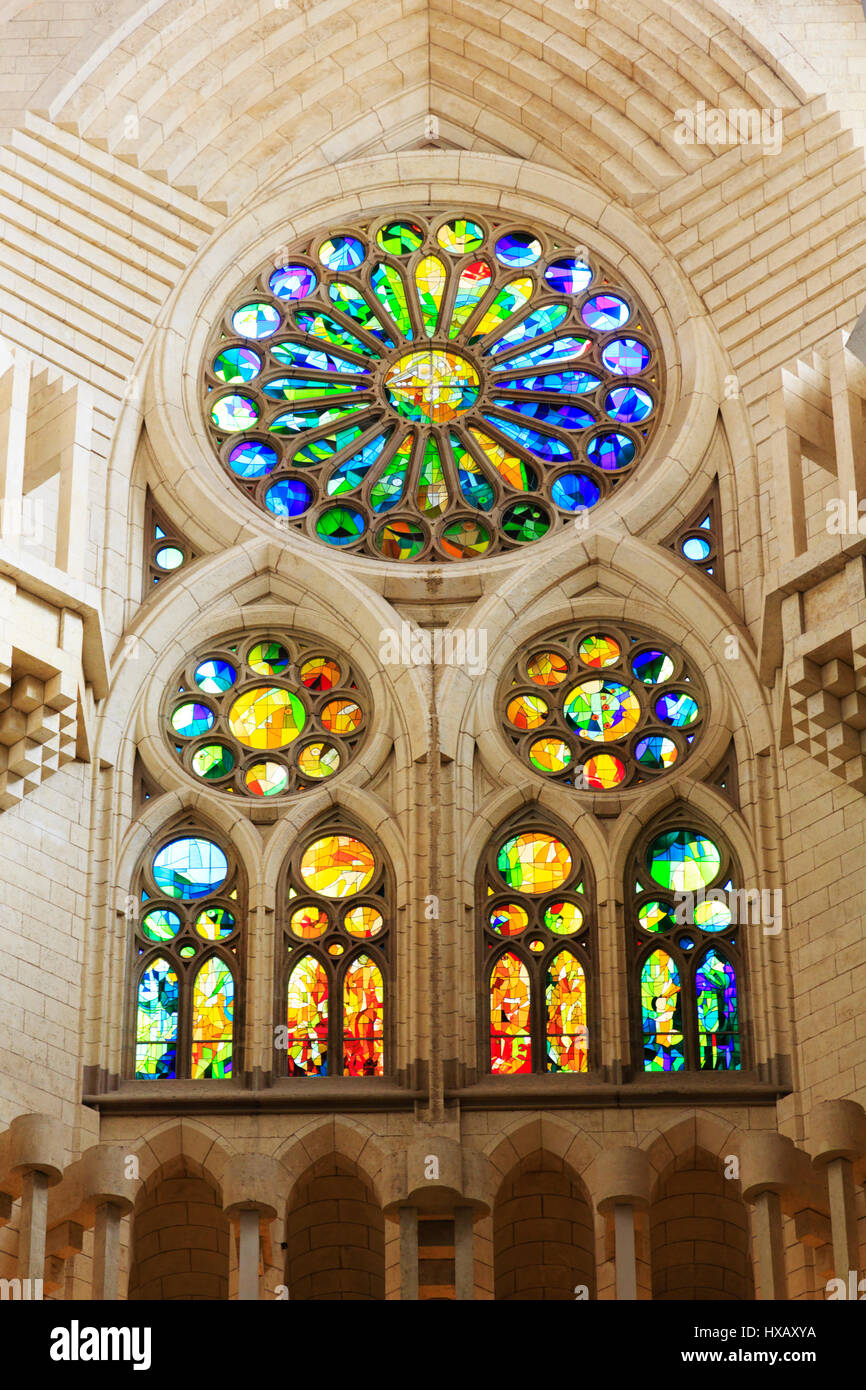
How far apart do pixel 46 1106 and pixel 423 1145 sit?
2.49 meters

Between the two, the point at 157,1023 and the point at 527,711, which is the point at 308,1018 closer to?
the point at 157,1023

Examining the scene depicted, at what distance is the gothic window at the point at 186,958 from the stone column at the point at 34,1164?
8.15 feet

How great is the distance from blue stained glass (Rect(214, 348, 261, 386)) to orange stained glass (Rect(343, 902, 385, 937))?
4316 mm

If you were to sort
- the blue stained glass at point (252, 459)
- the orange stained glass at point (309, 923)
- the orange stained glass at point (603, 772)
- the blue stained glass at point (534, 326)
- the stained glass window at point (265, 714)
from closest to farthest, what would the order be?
the orange stained glass at point (309, 923)
the orange stained glass at point (603, 772)
the stained glass window at point (265, 714)
the blue stained glass at point (252, 459)
the blue stained glass at point (534, 326)

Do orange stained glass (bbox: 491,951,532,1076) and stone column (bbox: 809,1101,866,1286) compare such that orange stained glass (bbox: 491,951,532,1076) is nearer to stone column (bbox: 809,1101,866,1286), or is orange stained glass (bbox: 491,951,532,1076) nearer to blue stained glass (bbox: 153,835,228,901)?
blue stained glass (bbox: 153,835,228,901)

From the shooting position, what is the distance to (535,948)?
18297mm

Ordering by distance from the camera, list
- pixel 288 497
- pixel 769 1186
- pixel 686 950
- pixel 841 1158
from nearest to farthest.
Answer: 1. pixel 841 1158
2. pixel 769 1186
3. pixel 686 950
4. pixel 288 497

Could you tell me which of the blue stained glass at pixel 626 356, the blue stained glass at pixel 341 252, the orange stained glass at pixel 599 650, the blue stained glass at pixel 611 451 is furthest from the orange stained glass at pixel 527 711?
the blue stained glass at pixel 341 252

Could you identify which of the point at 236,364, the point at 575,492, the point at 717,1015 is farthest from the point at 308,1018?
the point at 236,364

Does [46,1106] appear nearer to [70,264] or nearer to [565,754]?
[565,754]

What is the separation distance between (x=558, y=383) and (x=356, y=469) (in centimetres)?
162

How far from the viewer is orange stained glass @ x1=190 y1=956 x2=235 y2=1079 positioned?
58.7 feet

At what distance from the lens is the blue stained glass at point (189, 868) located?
1852cm

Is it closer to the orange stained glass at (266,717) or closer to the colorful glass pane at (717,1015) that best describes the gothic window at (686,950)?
the colorful glass pane at (717,1015)
